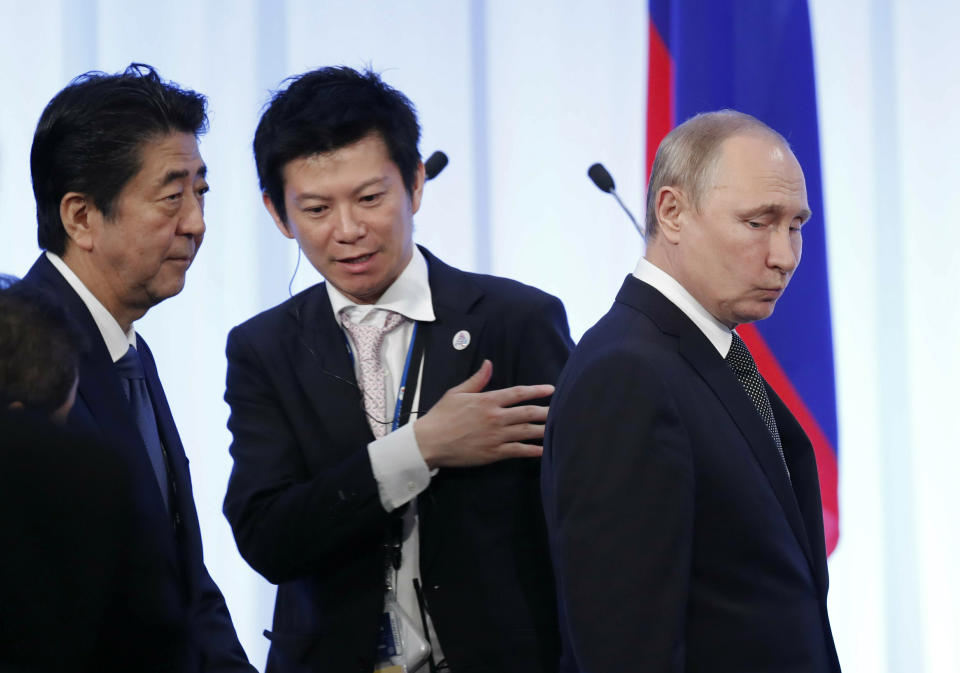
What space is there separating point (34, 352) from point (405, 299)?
0.87m

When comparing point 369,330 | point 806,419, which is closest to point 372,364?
point 369,330

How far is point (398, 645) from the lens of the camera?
5.49 feet

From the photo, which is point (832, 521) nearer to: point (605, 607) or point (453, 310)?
point (453, 310)

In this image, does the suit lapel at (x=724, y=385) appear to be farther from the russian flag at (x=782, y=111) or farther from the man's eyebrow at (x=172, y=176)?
the russian flag at (x=782, y=111)

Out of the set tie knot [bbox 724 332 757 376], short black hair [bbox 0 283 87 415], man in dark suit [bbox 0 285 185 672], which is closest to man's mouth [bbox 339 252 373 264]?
tie knot [bbox 724 332 757 376]

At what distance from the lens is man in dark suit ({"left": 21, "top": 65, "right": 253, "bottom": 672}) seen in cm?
162

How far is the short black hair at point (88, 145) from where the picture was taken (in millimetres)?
1645

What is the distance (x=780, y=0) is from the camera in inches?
113

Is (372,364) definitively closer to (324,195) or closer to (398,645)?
(324,195)

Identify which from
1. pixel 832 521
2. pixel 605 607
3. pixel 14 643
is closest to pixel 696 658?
pixel 605 607

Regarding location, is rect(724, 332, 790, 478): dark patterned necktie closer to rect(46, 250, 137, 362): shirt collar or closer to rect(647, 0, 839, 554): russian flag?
rect(46, 250, 137, 362): shirt collar

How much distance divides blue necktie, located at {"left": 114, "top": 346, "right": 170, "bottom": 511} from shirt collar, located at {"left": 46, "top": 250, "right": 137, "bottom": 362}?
2cm

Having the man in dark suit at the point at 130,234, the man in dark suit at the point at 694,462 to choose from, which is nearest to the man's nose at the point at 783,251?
the man in dark suit at the point at 694,462

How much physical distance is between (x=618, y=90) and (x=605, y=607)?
2049 mm
